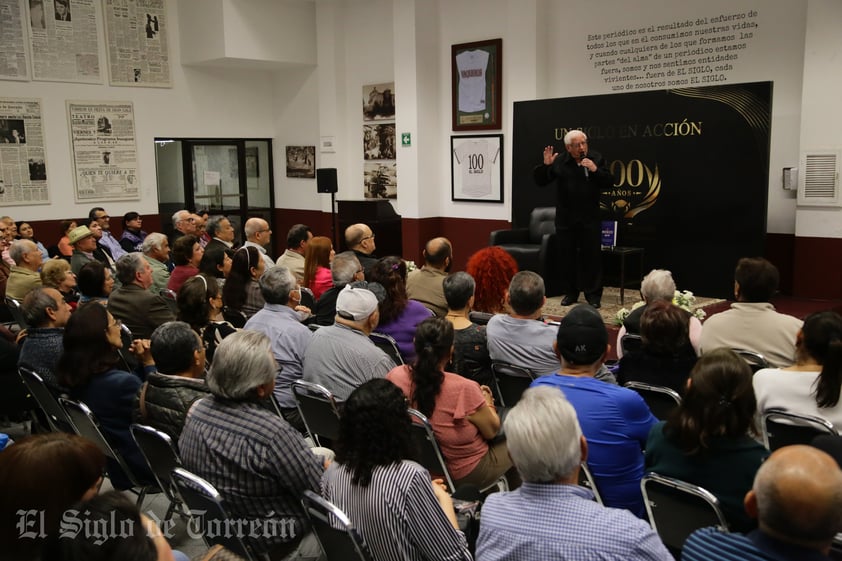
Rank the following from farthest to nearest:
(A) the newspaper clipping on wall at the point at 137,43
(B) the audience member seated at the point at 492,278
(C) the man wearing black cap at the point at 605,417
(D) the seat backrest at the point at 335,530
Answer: (A) the newspaper clipping on wall at the point at 137,43 < (B) the audience member seated at the point at 492,278 < (C) the man wearing black cap at the point at 605,417 < (D) the seat backrest at the point at 335,530

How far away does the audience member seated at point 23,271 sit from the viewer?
228 inches

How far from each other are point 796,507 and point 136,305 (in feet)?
13.2

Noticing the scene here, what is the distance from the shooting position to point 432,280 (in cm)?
500

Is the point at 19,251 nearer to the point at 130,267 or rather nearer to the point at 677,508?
the point at 130,267

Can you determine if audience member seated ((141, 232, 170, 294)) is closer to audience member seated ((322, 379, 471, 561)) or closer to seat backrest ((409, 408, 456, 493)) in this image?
seat backrest ((409, 408, 456, 493))

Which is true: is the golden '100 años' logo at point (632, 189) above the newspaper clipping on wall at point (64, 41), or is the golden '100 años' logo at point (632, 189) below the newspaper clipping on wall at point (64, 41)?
below

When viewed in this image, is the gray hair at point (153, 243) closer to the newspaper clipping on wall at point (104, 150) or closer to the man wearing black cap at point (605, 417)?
the man wearing black cap at point (605, 417)

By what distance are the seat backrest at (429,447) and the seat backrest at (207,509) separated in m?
0.76

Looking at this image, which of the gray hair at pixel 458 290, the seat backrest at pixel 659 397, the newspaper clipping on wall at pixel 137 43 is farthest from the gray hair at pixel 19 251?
the newspaper clipping on wall at pixel 137 43

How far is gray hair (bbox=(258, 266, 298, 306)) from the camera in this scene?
4160 millimetres

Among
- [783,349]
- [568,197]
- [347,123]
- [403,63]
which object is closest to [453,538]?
[783,349]

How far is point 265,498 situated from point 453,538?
2.44 feet

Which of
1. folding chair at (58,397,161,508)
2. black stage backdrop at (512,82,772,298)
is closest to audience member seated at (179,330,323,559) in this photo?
folding chair at (58,397,161,508)

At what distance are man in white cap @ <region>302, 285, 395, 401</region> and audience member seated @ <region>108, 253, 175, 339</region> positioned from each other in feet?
4.71
